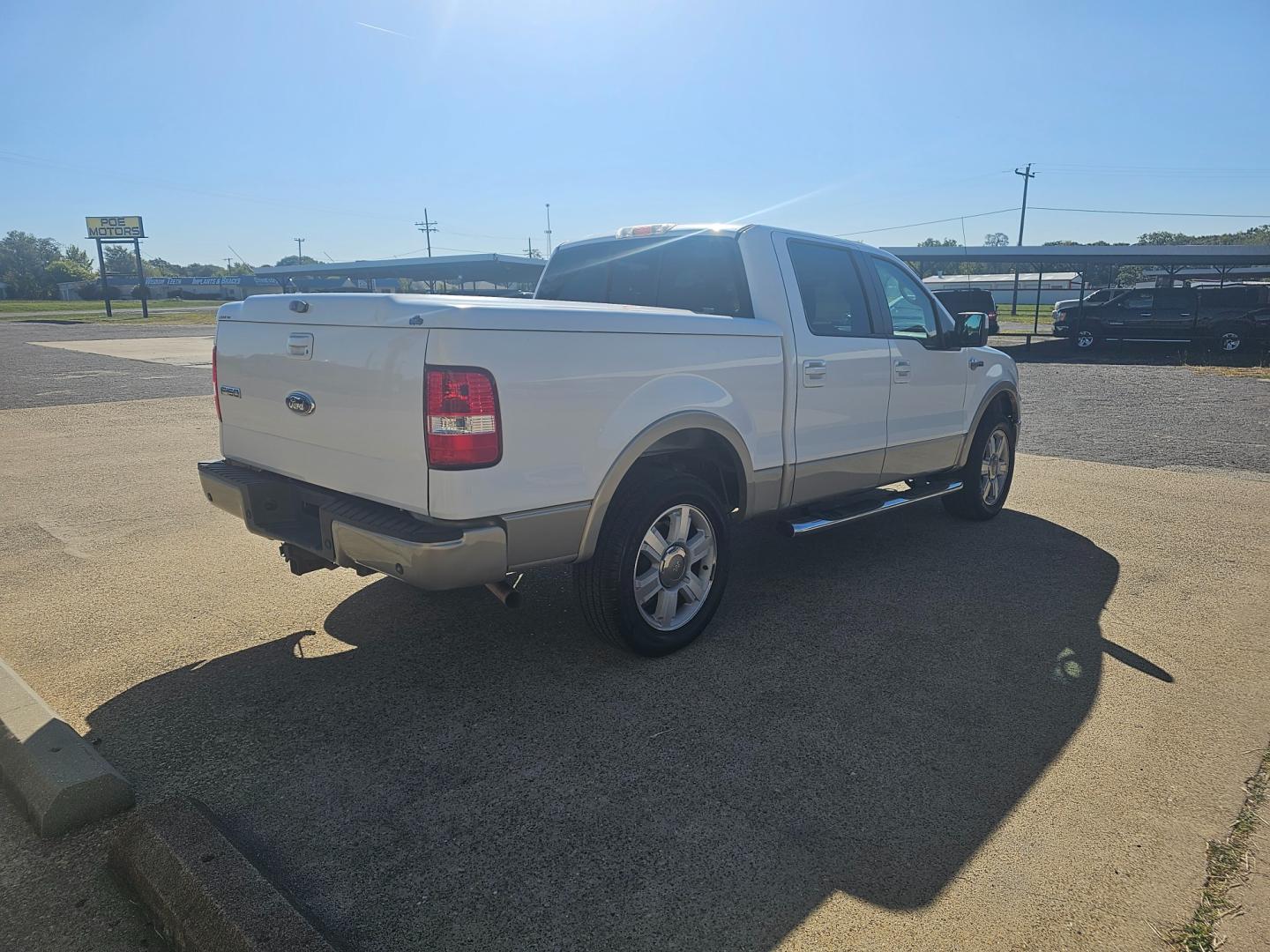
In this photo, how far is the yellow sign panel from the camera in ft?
209

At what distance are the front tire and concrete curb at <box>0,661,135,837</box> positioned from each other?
1849mm

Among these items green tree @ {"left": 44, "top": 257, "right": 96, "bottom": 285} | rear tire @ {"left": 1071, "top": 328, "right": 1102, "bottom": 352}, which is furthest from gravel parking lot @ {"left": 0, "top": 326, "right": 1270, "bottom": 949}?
green tree @ {"left": 44, "top": 257, "right": 96, "bottom": 285}

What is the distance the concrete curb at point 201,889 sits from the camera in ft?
6.99

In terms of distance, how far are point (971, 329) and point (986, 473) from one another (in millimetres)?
1254

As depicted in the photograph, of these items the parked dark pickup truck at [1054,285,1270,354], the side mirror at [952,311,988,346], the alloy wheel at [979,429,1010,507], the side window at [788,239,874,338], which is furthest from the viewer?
the parked dark pickup truck at [1054,285,1270,354]

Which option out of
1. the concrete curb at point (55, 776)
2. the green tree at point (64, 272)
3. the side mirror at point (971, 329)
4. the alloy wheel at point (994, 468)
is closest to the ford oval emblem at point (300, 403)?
the concrete curb at point (55, 776)

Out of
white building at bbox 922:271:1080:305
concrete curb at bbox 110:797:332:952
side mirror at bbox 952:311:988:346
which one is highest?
white building at bbox 922:271:1080:305

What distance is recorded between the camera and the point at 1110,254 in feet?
103

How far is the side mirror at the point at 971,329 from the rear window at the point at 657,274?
2.03m

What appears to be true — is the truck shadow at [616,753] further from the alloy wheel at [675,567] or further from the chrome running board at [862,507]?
the chrome running board at [862,507]

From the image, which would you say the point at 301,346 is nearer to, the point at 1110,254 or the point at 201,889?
the point at 201,889

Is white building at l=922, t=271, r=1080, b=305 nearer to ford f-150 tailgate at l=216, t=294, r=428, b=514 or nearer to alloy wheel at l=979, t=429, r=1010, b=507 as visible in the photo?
alloy wheel at l=979, t=429, r=1010, b=507

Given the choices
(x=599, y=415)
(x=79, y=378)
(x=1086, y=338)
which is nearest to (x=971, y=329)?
(x=599, y=415)

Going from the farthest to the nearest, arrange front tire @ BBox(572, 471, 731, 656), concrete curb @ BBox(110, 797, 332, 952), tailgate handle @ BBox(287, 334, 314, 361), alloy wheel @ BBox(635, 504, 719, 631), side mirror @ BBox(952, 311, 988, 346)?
1. side mirror @ BBox(952, 311, 988, 346)
2. alloy wheel @ BBox(635, 504, 719, 631)
3. front tire @ BBox(572, 471, 731, 656)
4. tailgate handle @ BBox(287, 334, 314, 361)
5. concrete curb @ BBox(110, 797, 332, 952)
